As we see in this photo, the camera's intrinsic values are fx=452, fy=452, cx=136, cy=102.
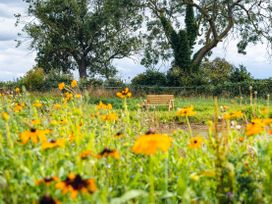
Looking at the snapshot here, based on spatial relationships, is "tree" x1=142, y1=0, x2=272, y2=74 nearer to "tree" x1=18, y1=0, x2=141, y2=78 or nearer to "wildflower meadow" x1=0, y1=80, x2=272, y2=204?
"tree" x1=18, y1=0, x2=141, y2=78

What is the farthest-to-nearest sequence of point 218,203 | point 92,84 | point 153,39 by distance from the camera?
point 153,39 → point 92,84 → point 218,203

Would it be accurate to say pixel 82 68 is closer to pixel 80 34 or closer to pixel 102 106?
pixel 80 34

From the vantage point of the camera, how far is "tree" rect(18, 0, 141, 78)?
3378cm

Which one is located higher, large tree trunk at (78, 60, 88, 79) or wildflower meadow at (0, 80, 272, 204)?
large tree trunk at (78, 60, 88, 79)

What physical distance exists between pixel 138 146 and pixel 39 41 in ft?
112

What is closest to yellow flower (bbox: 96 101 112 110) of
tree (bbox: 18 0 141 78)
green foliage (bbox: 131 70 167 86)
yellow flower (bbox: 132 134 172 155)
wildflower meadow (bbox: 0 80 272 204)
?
wildflower meadow (bbox: 0 80 272 204)

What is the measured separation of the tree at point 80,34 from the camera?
33.8m

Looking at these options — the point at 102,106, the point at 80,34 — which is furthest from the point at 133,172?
the point at 80,34

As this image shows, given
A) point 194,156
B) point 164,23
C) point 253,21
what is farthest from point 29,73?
point 194,156

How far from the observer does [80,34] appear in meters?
34.7

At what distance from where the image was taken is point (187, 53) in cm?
3011

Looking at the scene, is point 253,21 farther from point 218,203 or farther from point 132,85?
point 218,203

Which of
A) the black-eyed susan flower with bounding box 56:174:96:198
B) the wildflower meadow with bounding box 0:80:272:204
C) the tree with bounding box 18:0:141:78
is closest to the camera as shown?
the black-eyed susan flower with bounding box 56:174:96:198

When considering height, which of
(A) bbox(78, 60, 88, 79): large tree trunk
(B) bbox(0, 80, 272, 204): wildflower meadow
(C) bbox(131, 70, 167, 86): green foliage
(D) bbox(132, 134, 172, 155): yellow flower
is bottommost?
(B) bbox(0, 80, 272, 204): wildflower meadow
